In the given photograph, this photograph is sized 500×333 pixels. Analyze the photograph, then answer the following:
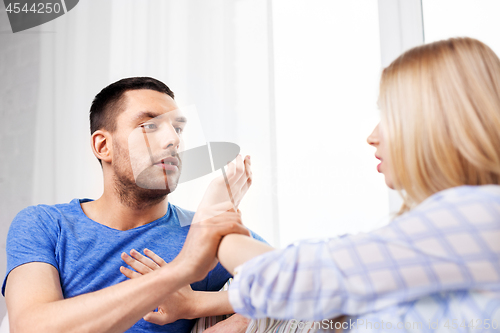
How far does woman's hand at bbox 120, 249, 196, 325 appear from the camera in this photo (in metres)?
0.91

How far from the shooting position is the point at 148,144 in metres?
1.00

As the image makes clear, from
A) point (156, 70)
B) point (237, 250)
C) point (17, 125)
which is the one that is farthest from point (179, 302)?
point (17, 125)

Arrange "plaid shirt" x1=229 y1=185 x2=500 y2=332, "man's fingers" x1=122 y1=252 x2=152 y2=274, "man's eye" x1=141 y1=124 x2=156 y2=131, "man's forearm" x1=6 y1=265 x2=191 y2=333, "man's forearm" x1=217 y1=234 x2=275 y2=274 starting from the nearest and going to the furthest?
"plaid shirt" x1=229 y1=185 x2=500 y2=332, "man's forearm" x1=217 y1=234 x2=275 y2=274, "man's forearm" x1=6 y1=265 x2=191 y2=333, "man's fingers" x1=122 y1=252 x2=152 y2=274, "man's eye" x1=141 y1=124 x2=156 y2=131

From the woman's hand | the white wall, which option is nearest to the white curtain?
the white wall

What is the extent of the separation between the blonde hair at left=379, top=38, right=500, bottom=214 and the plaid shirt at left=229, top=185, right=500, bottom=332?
67 mm

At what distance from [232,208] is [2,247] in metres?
1.70

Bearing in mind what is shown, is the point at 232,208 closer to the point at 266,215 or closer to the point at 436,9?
the point at 266,215

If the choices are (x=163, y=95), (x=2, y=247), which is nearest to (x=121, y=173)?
(x=163, y=95)

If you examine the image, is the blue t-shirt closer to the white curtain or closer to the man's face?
the man's face

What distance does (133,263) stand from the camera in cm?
90

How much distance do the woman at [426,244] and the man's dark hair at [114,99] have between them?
2.39ft

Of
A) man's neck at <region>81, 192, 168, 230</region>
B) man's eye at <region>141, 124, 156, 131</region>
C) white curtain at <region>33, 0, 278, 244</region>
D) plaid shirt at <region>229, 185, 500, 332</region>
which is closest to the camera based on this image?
plaid shirt at <region>229, 185, 500, 332</region>

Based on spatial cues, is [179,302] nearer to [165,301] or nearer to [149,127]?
[165,301]

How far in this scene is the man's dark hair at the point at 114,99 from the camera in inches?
46.9
